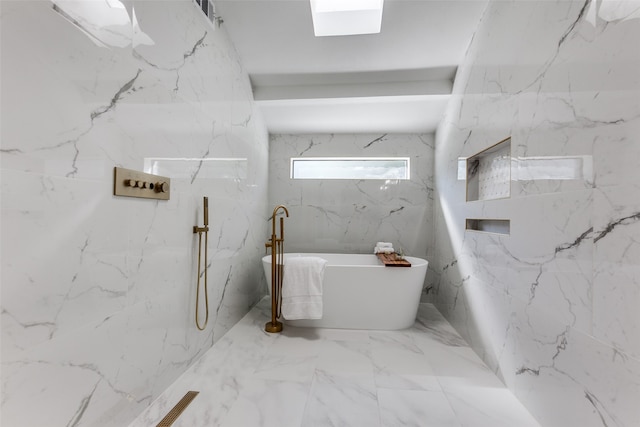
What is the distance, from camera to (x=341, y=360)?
6.85 feet

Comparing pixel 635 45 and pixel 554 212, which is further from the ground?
pixel 635 45

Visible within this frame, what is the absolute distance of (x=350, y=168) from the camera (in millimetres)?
3799

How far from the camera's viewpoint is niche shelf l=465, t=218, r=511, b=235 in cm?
183

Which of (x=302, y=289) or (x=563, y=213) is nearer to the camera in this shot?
(x=563, y=213)

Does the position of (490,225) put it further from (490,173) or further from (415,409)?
(415,409)

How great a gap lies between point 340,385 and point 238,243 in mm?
1490

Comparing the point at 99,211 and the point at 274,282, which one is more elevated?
the point at 99,211

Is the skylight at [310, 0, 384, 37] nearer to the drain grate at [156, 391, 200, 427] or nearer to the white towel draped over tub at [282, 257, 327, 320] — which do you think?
the white towel draped over tub at [282, 257, 327, 320]

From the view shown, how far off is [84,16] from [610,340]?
2.29 meters

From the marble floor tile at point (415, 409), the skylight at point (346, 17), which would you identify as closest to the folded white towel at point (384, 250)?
the marble floor tile at point (415, 409)

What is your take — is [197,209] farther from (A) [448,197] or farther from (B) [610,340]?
(A) [448,197]

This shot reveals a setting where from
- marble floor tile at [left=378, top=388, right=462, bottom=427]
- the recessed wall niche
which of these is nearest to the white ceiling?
the recessed wall niche

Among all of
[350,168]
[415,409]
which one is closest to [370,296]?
[415,409]

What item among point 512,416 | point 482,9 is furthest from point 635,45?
point 512,416
